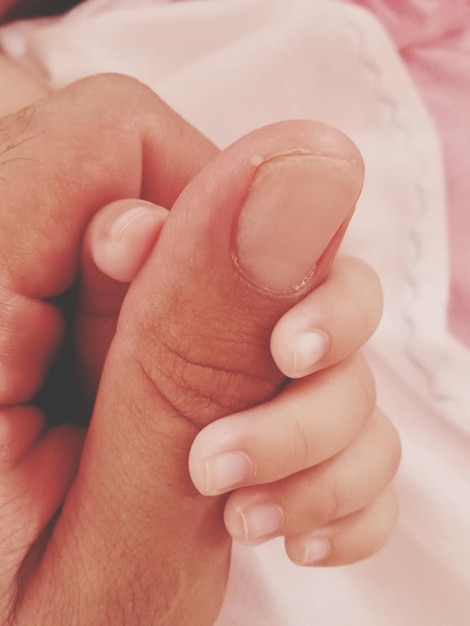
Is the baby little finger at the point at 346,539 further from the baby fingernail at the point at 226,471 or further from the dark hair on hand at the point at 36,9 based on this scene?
the dark hair on hand at the point at 36,9

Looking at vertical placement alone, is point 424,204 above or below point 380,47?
below

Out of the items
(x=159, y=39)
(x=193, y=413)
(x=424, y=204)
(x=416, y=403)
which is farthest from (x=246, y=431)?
(x=159, y=39)

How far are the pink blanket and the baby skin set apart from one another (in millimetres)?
100

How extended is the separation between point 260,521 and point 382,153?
485 millimetres

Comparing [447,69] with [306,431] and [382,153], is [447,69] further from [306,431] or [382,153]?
[306,431]

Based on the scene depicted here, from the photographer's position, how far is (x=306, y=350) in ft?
1.34

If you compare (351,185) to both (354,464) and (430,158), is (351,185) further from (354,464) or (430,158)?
(430,158)

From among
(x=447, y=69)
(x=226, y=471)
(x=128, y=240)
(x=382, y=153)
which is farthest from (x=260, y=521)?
(x=447, y=69)

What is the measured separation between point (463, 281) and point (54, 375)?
17.3 inches

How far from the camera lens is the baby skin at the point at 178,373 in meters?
0.36

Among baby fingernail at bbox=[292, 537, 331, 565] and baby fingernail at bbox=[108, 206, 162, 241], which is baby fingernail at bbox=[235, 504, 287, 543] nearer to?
baby fingernail at bbox=[292, 537, 331, 565]

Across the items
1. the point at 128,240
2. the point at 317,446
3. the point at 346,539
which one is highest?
the point at 128,240

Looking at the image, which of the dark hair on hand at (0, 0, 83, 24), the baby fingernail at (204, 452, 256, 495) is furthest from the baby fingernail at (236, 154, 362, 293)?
the dark hair on hand at (0, 0, 83, 24)

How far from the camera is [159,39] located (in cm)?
80
